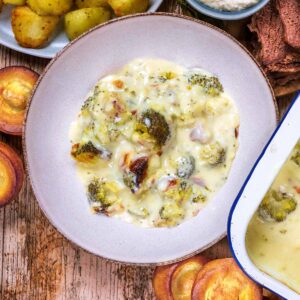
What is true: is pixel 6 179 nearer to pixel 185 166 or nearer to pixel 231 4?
pixel 185 166

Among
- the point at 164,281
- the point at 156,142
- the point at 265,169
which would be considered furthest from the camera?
the point at 164,281

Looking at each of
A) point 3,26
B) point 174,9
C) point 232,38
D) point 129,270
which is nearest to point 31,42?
point 3,26

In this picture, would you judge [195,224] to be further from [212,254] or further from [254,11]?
[254,11]

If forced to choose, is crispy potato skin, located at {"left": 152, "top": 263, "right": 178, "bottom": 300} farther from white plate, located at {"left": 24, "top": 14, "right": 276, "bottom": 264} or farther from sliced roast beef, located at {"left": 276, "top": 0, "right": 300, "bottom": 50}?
sliced roast beef, located at {"left": 276, "top": 0, "right": 300, "bottom": 50}

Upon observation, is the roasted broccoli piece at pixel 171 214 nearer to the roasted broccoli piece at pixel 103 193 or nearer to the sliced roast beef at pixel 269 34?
the roasted broccoli piece at pixel 103 193

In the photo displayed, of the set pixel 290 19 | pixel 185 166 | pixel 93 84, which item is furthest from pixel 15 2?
pixel 290 19

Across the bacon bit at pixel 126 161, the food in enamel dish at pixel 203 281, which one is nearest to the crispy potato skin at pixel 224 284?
the food in enamel dish at pixel 203 281
